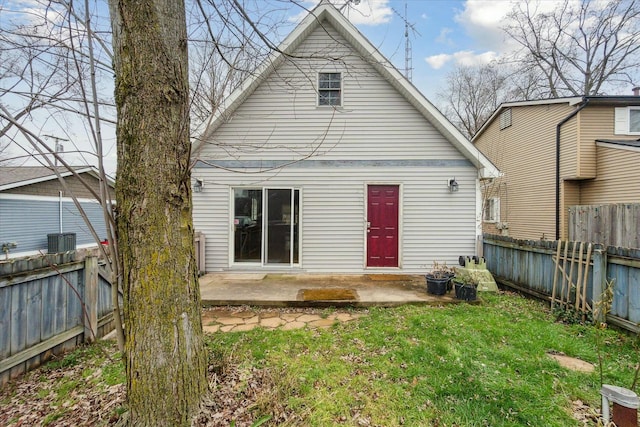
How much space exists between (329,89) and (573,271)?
5.77 metres

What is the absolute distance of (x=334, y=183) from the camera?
6816 mm

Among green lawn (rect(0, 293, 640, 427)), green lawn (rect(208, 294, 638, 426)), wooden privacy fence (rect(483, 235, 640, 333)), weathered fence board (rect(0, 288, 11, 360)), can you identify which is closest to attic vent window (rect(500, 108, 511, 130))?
wooden privacy fence (rect(483, 235, 640, 333))

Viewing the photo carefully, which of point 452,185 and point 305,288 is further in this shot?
point 452,185

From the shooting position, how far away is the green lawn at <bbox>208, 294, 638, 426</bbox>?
2.25 m

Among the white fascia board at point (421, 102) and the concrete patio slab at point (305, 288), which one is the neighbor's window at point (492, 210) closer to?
the white fascia board at point (421, 102)

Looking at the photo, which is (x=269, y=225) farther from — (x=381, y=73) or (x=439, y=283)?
(x=381, y=73)

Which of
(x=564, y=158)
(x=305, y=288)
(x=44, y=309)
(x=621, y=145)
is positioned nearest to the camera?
(x=44, y=309)

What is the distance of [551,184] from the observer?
33.6 feet

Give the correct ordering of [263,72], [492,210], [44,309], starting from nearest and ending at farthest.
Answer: [44,309] → [263,72] → [492,210]

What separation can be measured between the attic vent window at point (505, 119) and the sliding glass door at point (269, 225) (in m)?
10.2

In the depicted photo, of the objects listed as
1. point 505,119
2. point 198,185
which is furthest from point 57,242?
point 505,119

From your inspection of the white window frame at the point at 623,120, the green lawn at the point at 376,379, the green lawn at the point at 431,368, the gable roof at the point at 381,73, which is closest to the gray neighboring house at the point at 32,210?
the gable roof at the point at 381,73

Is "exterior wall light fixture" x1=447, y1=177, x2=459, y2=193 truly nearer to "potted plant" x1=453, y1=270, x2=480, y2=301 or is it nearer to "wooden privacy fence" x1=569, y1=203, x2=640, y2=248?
"potted plant" x1=453, y1=270, x2=480, y2=301

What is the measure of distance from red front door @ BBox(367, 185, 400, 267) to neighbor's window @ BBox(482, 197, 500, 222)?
8017 millimetres
